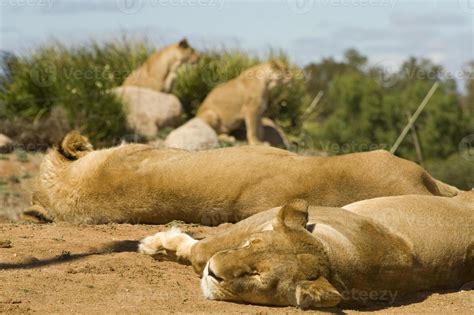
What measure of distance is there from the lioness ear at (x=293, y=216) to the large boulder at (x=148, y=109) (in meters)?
13.7

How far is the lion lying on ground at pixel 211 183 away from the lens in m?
8.21

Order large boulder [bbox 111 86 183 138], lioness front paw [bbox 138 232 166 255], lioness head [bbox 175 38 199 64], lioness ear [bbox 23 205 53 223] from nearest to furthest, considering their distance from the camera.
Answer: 1. lioness front paw [bbox 138 232 166 255]
2. lioness ear [bbox 23 205 53 223]
3. large boulder [bbox 111 86 183 138]
4. lioness head [bbox 175 38 199 64]

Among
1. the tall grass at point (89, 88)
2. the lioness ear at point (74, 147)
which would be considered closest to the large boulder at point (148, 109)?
the tall grass at point (89, 88)

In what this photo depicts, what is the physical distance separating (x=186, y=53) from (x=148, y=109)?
11.2 feet

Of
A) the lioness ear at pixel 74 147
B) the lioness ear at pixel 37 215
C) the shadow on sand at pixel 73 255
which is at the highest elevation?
the lioness ear at pixel 74 147

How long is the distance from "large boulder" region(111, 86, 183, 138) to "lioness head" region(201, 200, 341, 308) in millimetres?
13882

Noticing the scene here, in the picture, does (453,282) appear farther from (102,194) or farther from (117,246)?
(102,194)

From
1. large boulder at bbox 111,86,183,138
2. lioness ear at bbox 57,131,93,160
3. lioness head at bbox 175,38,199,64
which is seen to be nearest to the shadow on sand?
lioness ear at bbox 57,131,93,160

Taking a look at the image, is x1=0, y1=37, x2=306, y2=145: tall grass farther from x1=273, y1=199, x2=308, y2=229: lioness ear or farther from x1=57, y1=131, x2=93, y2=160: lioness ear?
x1=273, y1=199, x2=308, y2=229: lioness ear

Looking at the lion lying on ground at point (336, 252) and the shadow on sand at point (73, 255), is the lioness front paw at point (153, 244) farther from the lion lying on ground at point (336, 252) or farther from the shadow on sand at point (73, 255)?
the shadow on sand at point (73, 255)

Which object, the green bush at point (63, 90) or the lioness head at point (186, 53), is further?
the lioness head at point (186, 53)

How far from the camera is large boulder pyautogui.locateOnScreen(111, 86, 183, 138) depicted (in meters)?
19.9

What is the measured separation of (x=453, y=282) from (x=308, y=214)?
4.01 feet

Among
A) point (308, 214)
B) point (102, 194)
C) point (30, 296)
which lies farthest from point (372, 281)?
point (102, 194)
